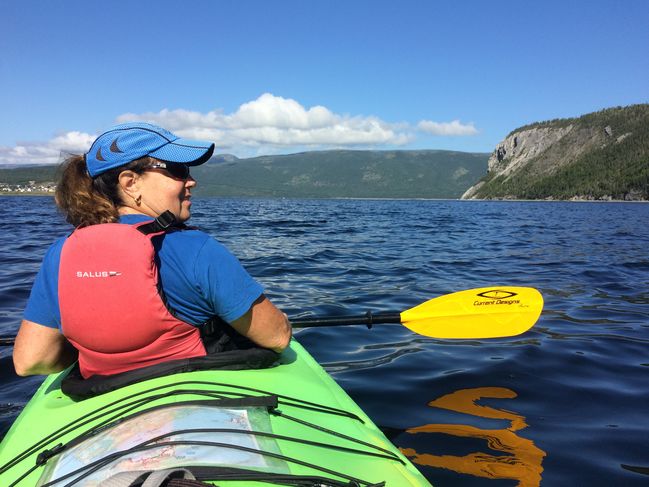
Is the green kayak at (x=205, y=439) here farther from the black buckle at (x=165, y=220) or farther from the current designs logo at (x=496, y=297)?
the current designs logo at (x=496, y=297)

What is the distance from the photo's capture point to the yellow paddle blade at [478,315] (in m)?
5.06

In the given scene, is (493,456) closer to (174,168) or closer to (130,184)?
(174,168)

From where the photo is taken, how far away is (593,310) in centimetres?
728

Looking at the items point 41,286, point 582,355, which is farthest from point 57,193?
point 582,355

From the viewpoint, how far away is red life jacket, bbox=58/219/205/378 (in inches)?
85.5

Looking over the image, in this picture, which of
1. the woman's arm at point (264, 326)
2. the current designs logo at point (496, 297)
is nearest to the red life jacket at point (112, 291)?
the woman's arm at point (264, 326)

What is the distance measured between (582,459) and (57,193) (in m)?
3.70

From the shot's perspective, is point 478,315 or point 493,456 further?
point 478,315

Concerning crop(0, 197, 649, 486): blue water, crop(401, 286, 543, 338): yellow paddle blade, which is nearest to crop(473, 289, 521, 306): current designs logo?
crop(401, 286, 543, 338): yellow paddle blade

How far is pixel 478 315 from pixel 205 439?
12.5ft

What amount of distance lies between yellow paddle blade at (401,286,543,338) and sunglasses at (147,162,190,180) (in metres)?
3.17

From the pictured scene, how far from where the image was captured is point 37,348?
260 cm

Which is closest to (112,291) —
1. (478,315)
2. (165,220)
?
(165,220)

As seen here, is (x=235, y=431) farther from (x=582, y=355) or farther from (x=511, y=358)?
(x=582, y=355)
